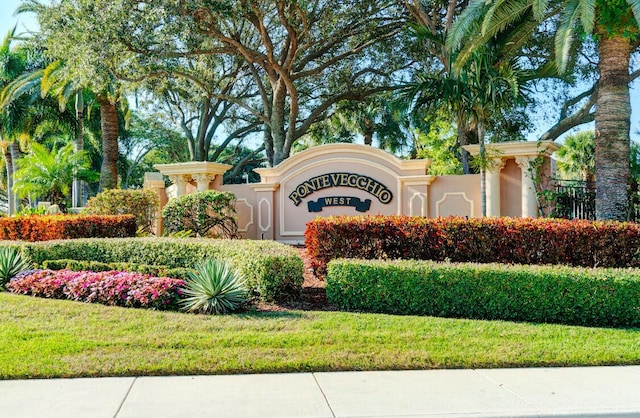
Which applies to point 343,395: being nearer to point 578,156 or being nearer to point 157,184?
point 157,184

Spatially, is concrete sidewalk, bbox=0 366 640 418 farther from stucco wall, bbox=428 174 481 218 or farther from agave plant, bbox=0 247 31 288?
stucco wall, bbox=428 174 481 218

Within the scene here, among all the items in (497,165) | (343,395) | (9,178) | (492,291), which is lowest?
(343,395)

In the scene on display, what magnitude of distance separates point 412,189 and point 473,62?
3918 mm

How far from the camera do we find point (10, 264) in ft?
35.2

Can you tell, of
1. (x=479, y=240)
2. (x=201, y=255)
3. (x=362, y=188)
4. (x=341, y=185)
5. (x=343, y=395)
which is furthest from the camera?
(x=341, y=185)

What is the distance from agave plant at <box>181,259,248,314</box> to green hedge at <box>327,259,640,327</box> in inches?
61.7

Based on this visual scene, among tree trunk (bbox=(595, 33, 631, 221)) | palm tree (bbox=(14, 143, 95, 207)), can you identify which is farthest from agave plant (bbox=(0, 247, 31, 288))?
palm tree (bbox=(14, 143, 95, 207))

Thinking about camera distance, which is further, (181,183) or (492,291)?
(181,183)

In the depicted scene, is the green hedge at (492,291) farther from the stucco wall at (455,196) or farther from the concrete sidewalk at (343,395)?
the stucco wall at (455,196)

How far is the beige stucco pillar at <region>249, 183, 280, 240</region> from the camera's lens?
16953mm

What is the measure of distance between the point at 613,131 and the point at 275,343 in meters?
8.64

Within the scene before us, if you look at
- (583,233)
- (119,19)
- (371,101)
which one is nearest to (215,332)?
(583,233)

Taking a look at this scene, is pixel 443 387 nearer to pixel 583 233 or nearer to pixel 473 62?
pixel 583 233

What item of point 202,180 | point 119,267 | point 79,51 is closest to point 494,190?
point 202,180
